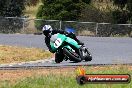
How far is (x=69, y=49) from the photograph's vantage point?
21.5 ft

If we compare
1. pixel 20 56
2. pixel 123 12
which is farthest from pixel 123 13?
pixel 20 56

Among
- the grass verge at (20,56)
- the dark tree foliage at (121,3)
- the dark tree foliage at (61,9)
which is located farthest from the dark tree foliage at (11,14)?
the grass verge at (20,56)

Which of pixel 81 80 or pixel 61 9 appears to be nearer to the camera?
pixel 81 80

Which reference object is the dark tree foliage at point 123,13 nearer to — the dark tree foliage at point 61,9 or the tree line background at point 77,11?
the tree line background at point 77,11

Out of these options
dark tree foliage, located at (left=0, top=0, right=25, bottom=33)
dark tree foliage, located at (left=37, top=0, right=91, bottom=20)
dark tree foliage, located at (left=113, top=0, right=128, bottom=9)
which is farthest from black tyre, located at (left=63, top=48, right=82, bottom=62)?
dark tree foliage, located at (left=113, top=0, right=128, bottom=9)

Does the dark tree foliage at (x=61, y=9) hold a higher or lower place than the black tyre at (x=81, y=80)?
lower

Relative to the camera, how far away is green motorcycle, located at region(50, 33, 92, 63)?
628 cm

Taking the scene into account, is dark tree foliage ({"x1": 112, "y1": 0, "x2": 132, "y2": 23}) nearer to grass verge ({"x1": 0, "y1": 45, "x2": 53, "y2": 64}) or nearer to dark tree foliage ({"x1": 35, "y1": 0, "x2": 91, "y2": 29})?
dark tree foliage ({"x1": 35, "y1": 0, "x2": 91, "y2": 29})

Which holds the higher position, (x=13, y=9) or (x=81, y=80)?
(x=81, y=80)

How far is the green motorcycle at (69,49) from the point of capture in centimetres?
628

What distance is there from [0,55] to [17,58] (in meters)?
1.35

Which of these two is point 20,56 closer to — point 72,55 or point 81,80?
point 72,55

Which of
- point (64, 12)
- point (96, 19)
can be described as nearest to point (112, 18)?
point (96, 19)

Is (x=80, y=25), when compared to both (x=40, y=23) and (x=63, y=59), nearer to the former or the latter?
(x=40, y=23)
